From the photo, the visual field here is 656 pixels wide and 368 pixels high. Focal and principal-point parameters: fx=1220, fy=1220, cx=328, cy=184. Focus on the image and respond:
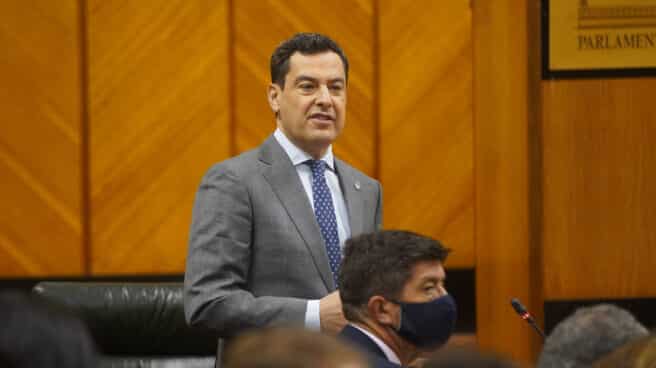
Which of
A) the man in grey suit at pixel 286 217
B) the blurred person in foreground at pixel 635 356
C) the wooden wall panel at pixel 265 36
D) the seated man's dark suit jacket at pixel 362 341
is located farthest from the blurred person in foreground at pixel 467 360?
the wooden wall panel at pixel 265 36

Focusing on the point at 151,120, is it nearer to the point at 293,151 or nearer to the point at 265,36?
the point at 265,36

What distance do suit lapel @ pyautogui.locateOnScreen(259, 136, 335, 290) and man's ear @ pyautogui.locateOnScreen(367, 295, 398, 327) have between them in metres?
0.33

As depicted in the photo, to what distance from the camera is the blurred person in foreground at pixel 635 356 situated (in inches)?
60.4

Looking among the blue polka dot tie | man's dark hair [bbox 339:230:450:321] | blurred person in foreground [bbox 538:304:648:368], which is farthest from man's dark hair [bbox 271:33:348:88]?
blurred person in foreground [bbox 538:304:648:368]

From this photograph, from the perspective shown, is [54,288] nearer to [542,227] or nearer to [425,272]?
[425,272]

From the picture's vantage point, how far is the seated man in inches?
96.3

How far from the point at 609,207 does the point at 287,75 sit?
2.02 metres

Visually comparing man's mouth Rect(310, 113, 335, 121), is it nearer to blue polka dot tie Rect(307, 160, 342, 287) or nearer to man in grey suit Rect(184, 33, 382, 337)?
man in grey suit Rect(184, 33, 382, 337)

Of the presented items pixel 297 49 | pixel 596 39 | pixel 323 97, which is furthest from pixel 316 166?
pixel 596 39

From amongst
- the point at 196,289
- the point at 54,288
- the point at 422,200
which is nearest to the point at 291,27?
the point at 422,200

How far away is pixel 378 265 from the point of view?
2.47 meters

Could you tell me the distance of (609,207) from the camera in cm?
449

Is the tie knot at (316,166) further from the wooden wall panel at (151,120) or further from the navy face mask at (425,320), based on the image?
the wooden wall panel at (151,120)

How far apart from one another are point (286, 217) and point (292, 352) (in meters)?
1.52
